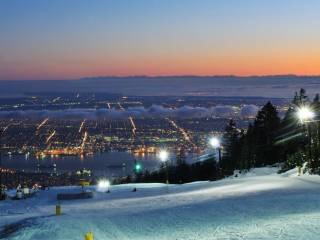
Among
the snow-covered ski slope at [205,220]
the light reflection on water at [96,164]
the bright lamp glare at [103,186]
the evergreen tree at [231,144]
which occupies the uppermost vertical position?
the snow-covered ski slope at [205,220]

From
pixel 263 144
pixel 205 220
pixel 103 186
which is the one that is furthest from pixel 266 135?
pixel 205 220

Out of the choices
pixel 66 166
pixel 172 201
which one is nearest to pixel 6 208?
pixel 172 201

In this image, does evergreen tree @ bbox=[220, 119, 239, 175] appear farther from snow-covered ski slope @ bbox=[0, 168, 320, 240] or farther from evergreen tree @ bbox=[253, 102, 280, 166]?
snow-covered ski slope @ bbox=[0, 168, 320, 240]

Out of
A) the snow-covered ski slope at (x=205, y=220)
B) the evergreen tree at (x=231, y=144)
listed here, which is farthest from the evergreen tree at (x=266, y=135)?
the snow-covered ski slope at (x=205, y=220)

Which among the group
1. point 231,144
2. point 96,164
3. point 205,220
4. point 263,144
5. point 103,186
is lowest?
point 96,164

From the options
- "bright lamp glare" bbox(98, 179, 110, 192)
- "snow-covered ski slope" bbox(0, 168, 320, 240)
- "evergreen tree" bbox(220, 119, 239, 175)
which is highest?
"snow-covered ski slope" bbox(0, 168, 320, 240)

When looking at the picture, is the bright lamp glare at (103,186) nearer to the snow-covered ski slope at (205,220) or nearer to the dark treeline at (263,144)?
the dark treeline at (263,144)

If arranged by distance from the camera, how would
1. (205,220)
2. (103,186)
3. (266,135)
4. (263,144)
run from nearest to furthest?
1. (205,220)
2. (103,186)
3. (263,144)
4. (266,135)

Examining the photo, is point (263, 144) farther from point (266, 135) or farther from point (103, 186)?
point (103, 186)

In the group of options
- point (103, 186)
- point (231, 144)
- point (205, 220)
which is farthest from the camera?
point (231, 144)

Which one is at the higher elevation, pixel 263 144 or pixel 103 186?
pixel 263 144

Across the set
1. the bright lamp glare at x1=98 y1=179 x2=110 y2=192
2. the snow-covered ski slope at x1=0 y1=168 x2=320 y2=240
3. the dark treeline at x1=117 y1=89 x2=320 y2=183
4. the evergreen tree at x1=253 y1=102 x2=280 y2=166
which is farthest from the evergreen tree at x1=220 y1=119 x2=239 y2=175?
the snow-covered ski slope at x1=0 y1=168 x2=320 y2=240

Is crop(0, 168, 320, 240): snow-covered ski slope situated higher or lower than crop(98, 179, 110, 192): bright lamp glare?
higher
